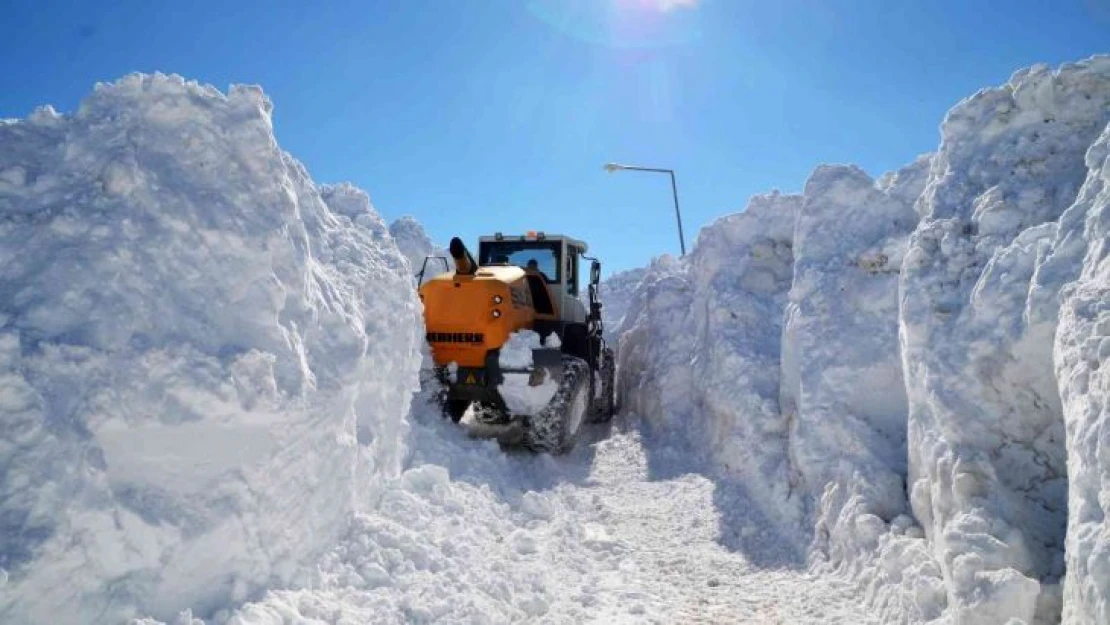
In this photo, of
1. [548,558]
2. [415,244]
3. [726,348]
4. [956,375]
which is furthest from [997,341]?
[415,244]

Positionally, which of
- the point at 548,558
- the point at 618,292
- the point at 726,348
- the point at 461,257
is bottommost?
the point at 548,558

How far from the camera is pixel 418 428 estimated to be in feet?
25.3

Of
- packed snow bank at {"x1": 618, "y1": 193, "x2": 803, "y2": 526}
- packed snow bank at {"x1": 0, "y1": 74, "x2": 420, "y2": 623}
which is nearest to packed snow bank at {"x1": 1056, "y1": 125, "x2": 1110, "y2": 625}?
packed snow bank at {"x1": 618, "y1": 193, "x2": 803, "y2": 526}

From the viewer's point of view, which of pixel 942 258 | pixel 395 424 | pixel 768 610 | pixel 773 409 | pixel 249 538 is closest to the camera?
→ pixel 249 538

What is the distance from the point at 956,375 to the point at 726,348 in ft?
15.0

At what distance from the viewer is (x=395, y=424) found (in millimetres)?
6625

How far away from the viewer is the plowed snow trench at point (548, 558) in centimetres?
443

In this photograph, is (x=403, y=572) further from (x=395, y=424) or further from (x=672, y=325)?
(x=672, y=325)

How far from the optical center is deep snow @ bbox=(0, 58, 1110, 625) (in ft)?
11.6

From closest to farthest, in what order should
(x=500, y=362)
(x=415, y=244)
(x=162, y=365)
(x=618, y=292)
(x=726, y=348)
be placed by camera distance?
(x=162, y=365), (x=500, y=362), (x=726, y=348), (x=415, y=244), (x=618, y=292)

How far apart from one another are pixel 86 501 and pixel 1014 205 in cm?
588

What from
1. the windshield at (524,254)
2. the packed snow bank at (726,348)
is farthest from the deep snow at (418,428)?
the windshield at (524,254)

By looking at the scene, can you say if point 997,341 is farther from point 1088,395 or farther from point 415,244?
point 415,244

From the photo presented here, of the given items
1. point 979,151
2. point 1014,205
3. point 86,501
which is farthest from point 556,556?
point 979,151
